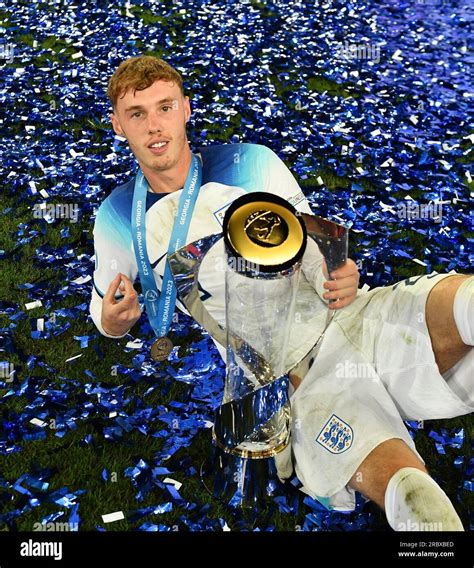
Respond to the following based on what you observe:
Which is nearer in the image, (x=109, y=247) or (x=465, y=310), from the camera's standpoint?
(x=465, y=310)

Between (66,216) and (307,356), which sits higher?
(307,356)

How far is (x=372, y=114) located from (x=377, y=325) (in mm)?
4454

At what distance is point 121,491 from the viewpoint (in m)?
3.83

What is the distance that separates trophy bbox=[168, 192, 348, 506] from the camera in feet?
9.41

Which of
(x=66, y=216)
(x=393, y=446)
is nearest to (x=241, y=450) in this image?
(x=393, y=446)

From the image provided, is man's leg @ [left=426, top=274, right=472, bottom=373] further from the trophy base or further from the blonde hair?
the blonde hair

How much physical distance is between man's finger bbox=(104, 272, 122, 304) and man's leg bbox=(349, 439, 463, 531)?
1552 mm

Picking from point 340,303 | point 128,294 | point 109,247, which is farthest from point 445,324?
point 109,247

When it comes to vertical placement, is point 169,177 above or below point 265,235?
below

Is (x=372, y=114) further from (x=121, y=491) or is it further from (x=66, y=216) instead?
(x=121, y=491)

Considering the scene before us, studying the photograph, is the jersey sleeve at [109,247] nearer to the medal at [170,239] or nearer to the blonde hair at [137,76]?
A: the medal at [170,239]

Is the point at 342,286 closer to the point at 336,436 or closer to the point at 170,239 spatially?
Answer: the point at 336,436

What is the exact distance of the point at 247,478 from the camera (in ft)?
12.0

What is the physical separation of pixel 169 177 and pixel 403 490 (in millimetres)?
2054
